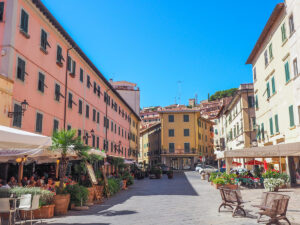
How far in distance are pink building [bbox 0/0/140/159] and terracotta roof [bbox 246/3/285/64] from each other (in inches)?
581

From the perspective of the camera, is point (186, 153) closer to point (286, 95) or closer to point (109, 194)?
point (286, 95)

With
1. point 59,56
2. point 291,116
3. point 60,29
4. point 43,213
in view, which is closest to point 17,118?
point 59,56

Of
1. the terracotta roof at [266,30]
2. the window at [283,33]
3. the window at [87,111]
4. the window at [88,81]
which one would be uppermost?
the terracotta roof at [266,30]

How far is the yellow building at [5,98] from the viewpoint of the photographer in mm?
14281

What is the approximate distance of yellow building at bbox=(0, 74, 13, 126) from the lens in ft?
46.9

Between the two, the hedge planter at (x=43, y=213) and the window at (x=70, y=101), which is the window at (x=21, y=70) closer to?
the window at (x=70, y=101)

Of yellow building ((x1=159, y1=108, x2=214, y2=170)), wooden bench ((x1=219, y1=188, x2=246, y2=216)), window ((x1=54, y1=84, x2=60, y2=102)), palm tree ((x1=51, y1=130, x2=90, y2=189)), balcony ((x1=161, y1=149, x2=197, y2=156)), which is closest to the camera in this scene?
wooden bench ((x1=219, y1=188, x2=246, y2=216))

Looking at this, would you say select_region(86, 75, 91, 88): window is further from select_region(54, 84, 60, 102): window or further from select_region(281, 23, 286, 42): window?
select_region(281, 23, 286, 42): window

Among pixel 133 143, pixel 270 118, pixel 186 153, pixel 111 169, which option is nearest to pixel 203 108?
pixel 186 153

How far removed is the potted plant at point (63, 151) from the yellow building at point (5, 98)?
156 inches

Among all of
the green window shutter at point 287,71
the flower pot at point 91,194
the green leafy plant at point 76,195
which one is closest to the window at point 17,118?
the flower pot at point 91,194

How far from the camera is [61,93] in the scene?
2164 centimetres

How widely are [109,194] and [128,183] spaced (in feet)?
24.6

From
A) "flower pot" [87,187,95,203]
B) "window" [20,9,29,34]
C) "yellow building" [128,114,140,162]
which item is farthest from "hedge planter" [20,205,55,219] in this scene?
"yellow building" [128,114,140,162]
